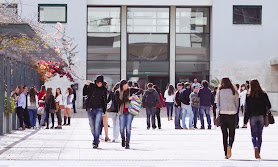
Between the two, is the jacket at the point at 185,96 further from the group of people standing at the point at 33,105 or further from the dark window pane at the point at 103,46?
the dark window pane at the point at 103,46

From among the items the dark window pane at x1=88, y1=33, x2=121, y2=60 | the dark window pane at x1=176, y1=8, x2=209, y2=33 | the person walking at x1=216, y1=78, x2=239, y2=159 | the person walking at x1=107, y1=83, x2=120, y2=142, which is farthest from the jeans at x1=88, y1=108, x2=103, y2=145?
the dark window pane at x1=176, y1=8, x2=209, y2=33

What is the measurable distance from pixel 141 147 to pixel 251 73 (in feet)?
106

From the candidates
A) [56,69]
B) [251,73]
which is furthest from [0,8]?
[251,73]

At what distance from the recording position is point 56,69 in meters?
37.8

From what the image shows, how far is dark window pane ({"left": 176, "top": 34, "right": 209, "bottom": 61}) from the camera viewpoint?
49438 millimetres

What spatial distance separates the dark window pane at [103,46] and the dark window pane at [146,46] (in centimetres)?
93

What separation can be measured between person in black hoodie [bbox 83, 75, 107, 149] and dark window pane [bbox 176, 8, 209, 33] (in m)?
32.2

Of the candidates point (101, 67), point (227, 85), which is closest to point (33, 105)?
point (227, 85)

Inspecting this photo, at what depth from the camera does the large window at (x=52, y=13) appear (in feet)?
157

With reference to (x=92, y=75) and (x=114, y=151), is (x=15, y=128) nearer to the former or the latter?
(x=114, y=151)

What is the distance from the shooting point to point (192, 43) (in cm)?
4947

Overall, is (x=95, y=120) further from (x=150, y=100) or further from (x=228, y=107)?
(x=150, y=100)

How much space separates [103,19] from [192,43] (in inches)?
247

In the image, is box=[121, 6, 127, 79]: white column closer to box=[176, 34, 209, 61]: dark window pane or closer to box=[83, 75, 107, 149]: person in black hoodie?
box=[176, 34, 209, 61]: dark window pane
